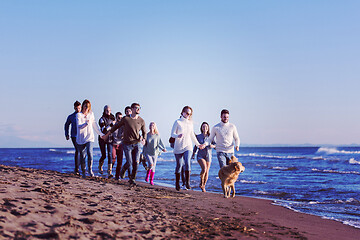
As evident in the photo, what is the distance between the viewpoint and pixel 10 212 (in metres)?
4.08

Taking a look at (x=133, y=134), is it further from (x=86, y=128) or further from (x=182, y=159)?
(x=182, y=159)

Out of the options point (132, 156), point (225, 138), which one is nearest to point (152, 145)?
point (132, 156)

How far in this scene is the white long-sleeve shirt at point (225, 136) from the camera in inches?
363

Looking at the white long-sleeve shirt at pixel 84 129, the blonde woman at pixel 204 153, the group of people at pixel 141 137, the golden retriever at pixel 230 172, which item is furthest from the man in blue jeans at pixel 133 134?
the golden retriever at pixel 230 172

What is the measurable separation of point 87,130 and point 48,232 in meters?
5.68

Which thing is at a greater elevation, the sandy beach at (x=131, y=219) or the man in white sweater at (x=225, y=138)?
the man in white sweater at (x=225, y=138)

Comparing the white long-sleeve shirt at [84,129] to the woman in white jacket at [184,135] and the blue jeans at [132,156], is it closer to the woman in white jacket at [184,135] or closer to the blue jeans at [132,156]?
the blue jeans at [132,156]

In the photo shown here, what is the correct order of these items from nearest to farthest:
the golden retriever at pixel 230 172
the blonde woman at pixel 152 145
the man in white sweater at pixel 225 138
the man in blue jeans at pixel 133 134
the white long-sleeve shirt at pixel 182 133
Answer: the golden retriever at pixel 230 172, the man in blue jeans at pixel 133 134, the white long-sleeve shirt at pixel 182 133, the man in white sweater at pixel 225 138, the blonde woman at pixel 152 145

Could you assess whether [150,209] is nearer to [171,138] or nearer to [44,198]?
[44,198]

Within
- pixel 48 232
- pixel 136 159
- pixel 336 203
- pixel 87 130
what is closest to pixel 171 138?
pixel 136 159

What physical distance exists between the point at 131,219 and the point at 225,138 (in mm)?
4909

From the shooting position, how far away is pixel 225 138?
9.21m

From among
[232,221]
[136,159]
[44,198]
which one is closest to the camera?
[44,198]

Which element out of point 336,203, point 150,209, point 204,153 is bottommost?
point 336,203
